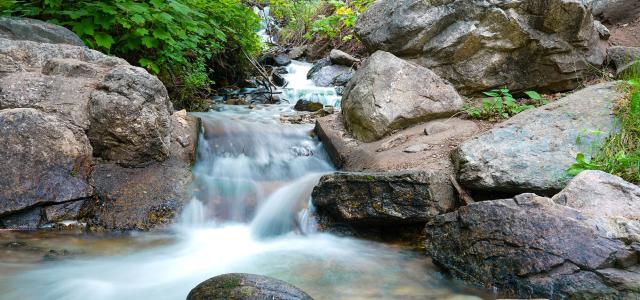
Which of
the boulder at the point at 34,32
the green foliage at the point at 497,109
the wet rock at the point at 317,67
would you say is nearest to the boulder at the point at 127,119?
the boulder at the point at 34,32

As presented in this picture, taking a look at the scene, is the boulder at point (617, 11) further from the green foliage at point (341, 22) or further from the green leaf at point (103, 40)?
the green leaf at point (103, 40)

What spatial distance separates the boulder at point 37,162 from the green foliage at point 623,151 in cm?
441

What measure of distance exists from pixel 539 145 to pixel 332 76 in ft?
21.9

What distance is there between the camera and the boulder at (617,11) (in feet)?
26.3

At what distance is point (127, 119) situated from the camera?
14.1 feet

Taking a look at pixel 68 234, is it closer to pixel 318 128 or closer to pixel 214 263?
pixel 214 263

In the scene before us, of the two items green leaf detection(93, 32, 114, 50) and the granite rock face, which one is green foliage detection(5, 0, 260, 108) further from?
the granite rock face

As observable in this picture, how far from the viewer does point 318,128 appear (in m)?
6.21

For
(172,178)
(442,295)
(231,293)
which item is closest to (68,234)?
(172,178)

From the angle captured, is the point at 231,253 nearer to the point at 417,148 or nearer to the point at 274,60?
the point at 417,148

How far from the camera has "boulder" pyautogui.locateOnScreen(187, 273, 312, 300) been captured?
2340mm

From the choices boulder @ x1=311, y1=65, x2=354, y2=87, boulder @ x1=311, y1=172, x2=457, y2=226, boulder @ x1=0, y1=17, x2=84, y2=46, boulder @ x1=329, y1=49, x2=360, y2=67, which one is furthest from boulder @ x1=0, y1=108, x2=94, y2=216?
boulder @ x1=329, y1=49, x2=360, y2=67

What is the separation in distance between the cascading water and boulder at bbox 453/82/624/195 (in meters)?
1.02

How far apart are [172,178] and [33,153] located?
1222 millimetres
